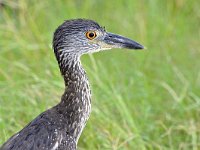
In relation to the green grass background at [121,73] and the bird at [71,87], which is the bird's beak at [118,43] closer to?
the bird at [71,87]

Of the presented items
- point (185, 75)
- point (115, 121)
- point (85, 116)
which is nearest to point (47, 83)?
point (115, 121)

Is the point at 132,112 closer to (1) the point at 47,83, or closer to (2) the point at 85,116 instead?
(1) the point at 47,83

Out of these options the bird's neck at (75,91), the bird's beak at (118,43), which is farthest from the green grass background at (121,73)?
the bird's beak at (118,43)

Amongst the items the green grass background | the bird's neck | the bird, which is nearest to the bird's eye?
the bird

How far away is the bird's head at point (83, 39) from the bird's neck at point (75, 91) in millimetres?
70

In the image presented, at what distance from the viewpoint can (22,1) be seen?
788 centimetres

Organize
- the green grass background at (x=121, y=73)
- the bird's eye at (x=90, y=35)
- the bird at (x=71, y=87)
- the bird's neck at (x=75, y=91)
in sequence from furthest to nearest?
1. the green grass background at (x=121, y=73)
2. the bird's eye at (x=90, y=35)
3. the bird's neck at (x=75, y=91)
4. the bird at (x=71, y=87)

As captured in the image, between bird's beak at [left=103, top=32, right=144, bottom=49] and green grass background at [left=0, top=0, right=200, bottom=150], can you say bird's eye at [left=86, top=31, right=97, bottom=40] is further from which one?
green grass background at [left=0, top=0, right=200, bottom=150]

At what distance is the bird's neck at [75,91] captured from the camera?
546 cm

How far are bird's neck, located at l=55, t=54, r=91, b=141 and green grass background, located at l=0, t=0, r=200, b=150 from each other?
0.54 m

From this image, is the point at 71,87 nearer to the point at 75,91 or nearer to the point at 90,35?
the point at 75,91

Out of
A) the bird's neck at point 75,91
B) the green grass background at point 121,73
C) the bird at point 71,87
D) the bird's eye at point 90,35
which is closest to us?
the bird at point 71,87

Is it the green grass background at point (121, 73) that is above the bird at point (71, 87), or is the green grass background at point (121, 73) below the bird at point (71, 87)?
above

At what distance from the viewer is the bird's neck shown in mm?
5465
